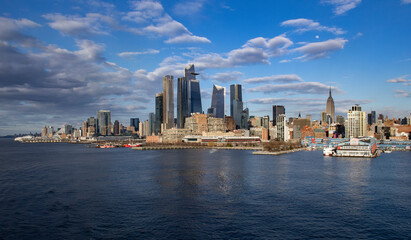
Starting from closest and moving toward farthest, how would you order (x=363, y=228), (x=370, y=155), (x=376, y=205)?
(x=363, y=228) < (x=376, y=205) < (x=370, y=155)

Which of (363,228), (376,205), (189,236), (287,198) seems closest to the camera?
(189,236)

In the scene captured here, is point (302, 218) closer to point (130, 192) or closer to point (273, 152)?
point (130, 192)

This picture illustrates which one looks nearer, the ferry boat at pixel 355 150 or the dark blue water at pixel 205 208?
the dark blue water at pixel 205 208

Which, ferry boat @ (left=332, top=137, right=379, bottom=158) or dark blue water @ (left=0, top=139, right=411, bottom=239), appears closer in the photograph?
dark blue water @ (left=0, top=139, right=411, bottom=239)

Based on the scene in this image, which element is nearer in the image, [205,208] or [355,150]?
[205,208]

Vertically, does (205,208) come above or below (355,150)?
below

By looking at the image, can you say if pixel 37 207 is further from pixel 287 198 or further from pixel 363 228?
pixel 363 228

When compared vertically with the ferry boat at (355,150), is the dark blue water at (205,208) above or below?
below

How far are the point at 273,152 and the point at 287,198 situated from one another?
10050cm

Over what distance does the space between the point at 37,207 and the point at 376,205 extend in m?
44.1

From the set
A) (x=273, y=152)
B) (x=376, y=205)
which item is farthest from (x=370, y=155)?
(x=376, y=205)

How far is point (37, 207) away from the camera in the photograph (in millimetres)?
40281

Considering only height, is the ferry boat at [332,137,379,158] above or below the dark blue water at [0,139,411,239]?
above

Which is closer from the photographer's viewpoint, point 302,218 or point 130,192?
point 302,218
